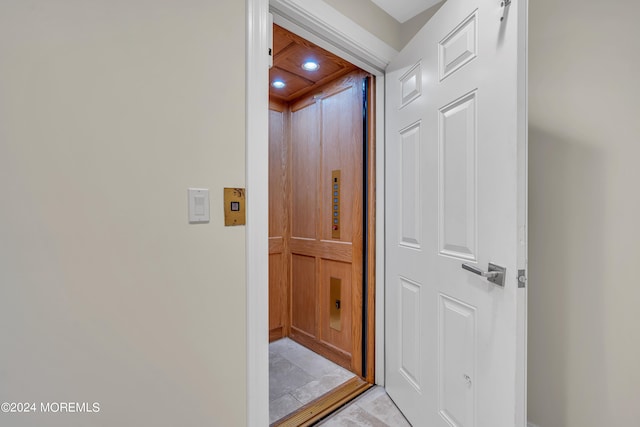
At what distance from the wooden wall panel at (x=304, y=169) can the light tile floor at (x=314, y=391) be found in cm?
97

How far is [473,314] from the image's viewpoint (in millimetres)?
1064

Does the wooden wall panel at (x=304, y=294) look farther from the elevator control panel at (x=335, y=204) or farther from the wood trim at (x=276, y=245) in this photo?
the elevator control panel at (x=335, y=204)

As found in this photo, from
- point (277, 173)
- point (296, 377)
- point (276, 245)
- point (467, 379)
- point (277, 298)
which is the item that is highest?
point (277, 173)

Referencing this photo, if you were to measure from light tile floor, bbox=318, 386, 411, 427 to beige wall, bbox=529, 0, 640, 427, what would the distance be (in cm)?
66

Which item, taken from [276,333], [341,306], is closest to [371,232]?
[341,306]

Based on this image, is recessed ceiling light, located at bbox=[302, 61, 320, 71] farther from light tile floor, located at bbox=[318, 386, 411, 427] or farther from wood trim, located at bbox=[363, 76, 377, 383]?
light tile floor, located at bbox=[318, 386, 411, 427]

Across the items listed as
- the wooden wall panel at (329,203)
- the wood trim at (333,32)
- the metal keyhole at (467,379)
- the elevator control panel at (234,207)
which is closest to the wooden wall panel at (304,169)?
the wooden wall panel at (329,203)

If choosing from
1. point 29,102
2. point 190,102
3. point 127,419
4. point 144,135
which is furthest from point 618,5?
point 127,419

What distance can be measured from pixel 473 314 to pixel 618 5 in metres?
1.36

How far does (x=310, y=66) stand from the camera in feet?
6.30

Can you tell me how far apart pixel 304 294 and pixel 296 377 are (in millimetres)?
669

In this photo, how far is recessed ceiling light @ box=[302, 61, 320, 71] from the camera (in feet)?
6.14

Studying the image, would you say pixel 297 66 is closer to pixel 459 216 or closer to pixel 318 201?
pixel 318 201

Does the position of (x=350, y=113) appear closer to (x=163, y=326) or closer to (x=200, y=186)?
(x=200, y=186)
